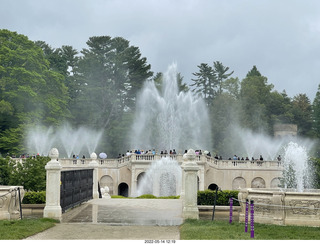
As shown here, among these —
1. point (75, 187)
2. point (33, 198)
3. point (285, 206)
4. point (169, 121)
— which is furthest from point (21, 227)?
point (169, 121)

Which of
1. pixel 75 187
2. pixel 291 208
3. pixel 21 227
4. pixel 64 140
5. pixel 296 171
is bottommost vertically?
pixel 21 227

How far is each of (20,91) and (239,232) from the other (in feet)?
157

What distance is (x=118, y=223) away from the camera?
16.3m

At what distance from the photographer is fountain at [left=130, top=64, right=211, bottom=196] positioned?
6606 centimetres

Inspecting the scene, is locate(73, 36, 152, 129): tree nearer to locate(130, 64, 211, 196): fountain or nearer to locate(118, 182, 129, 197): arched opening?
locate(130, 64, 211, 196): fountain

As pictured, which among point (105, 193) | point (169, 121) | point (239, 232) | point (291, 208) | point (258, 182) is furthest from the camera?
point (169, 121)

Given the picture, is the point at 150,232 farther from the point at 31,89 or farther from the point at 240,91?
the point at 240,91

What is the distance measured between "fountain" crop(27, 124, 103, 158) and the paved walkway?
35.2 metres

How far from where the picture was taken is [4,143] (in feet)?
182

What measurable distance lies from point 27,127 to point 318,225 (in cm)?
4491

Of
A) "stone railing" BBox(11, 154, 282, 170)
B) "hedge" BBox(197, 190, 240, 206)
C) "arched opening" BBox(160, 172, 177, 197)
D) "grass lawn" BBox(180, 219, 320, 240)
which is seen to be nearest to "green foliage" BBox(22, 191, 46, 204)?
"hedge" BBox(197, 190, 240, 206)

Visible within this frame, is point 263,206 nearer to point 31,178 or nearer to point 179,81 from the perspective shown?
point 31,178

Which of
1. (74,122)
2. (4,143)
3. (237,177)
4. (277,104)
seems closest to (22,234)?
(237,177)
